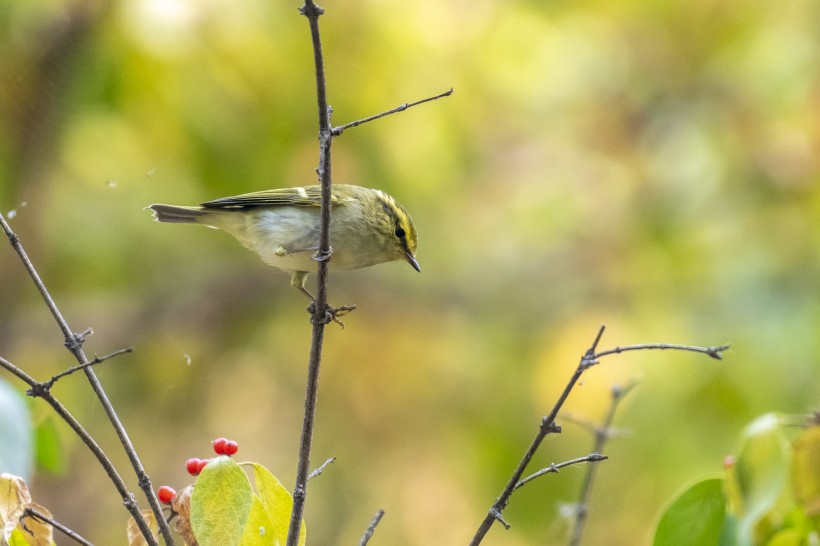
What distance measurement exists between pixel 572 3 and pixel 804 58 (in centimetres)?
186

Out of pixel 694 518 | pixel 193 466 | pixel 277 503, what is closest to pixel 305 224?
pixel 193 466

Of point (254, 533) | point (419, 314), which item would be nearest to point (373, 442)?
point (419, 314)

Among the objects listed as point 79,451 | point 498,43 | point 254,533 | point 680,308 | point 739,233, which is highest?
point 498,43

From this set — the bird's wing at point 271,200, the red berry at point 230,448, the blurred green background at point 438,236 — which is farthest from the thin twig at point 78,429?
the blurred green background at point 438,236

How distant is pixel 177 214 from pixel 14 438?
5.70ft

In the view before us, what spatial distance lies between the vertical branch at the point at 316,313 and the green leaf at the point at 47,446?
3.43 feet

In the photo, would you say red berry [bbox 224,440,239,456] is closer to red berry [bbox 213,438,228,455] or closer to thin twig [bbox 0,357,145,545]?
red berry [bbox 213,438,228,455]

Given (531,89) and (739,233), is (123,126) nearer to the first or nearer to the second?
(531,89)

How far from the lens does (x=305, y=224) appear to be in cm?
373

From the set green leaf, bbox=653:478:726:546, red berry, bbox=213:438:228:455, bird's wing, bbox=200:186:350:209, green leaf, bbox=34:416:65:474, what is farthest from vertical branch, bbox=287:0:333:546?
bird's wing, bbox=200:186:350:209

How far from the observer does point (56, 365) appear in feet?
23.3

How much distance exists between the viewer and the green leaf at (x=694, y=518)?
7.18 ft

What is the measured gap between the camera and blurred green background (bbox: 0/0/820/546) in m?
6.23

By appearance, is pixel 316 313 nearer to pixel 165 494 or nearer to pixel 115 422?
pixel 115 422
